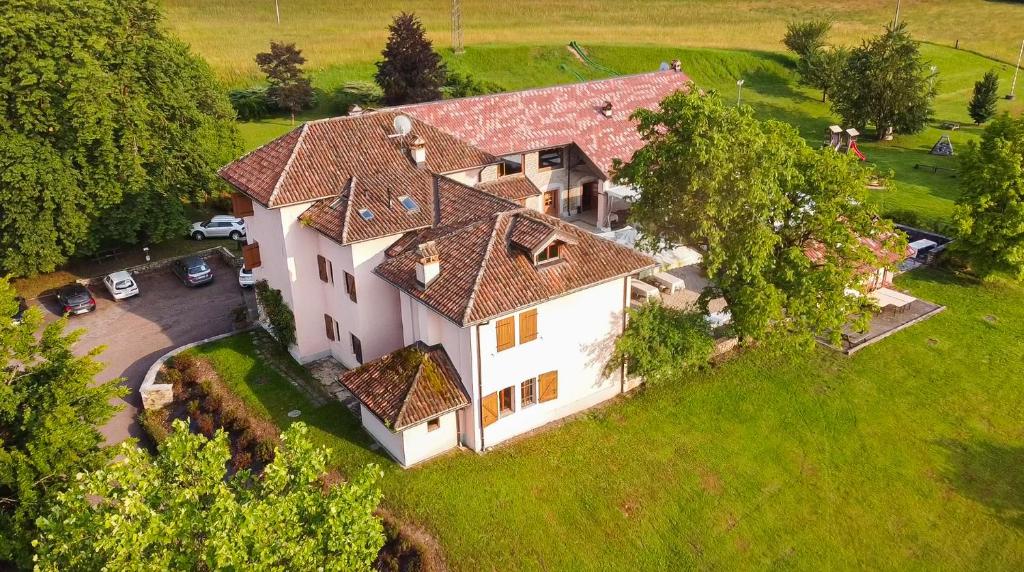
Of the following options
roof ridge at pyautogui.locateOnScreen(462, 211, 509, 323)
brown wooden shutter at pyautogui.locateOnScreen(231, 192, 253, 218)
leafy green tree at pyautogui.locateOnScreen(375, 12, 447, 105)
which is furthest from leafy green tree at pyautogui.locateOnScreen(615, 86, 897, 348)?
leafy green tree at pyautogui.locateOnScreen(375, 12, 447, 105)

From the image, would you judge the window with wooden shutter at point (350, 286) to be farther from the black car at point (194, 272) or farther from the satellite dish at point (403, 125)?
the black car at point (194, 272)

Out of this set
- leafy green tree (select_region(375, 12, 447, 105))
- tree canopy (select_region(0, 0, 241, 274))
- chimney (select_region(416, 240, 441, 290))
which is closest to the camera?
chimney (select_region(416, 240, 441, 290))

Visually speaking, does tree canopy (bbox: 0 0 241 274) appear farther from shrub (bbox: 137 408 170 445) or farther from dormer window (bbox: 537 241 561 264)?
dormer window (bbox: 537 241 561 264)

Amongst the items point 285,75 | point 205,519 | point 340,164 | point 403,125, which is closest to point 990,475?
Result: point 205,519

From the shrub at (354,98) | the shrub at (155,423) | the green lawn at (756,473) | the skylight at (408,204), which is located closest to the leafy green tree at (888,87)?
the green lawn at (756,473)

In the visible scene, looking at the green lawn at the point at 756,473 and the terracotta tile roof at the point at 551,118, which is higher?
the terracotta tile roof at the point at 551,118

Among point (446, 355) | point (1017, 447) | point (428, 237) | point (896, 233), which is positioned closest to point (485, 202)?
point (428, 237)
